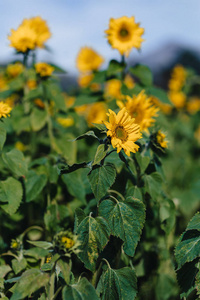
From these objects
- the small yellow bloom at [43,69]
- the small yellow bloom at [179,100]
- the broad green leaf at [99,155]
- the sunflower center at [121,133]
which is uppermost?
the small yellow bloom at [43,69]

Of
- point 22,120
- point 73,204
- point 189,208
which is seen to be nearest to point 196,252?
A: point 73,204

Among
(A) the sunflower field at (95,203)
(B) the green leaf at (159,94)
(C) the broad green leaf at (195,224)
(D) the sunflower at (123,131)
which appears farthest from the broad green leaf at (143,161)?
(B) the green leaf at (159,94)

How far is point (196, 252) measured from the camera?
1.31 metres

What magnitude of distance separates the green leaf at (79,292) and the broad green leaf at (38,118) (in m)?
1.24

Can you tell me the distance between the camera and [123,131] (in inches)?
53.4

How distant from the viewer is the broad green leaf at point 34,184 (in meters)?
1.73

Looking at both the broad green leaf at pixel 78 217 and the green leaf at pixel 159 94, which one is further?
the green leaf at pixel 159 94

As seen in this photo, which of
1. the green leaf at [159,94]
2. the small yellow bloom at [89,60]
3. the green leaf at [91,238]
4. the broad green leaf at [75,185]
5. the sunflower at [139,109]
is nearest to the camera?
the green leaf at [91,238]

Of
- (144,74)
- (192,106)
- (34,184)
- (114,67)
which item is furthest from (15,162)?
(192,106)

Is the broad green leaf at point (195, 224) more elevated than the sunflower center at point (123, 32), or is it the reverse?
the sunflower center at point (123, 32)

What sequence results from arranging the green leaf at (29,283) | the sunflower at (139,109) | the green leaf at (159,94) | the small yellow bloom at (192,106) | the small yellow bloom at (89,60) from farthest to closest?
the small yellow bloom at (192,106)
the small yellow bloom at (89,60)
the green leaf at (159,94)
the sunflower at (139,109)
the green leaf at (29,283)

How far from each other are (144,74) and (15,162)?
3.67ft

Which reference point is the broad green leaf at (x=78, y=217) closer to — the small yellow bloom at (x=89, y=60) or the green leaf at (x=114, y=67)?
the green leaf at (x=114, y=67)

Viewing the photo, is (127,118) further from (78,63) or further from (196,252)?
(78,63)
